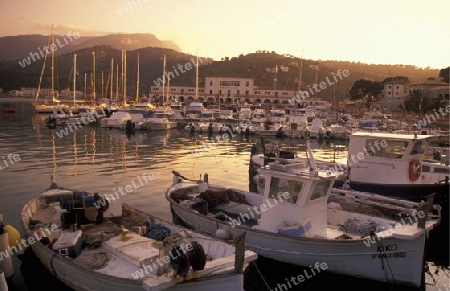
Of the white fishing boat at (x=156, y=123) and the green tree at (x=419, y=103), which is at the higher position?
the green tree at (x=419, y=103)

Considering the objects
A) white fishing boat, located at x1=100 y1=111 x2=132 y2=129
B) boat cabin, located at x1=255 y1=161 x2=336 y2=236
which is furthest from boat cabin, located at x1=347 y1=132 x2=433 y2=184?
white fishing boat, located at x1=100 y1=111 x2=132 y2=129

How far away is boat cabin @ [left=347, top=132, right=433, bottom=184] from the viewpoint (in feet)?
61.7

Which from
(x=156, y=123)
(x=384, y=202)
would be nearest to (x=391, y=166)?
(x=384, y=202)

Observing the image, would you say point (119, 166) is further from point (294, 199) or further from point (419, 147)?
point (419, 147)

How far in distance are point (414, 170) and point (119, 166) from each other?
2043 centimetres

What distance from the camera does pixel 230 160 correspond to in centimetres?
3538

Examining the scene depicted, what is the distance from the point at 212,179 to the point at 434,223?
53.7ft

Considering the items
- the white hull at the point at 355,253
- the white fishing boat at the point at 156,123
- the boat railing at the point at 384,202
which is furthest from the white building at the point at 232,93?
the white hull at the point at 355,253

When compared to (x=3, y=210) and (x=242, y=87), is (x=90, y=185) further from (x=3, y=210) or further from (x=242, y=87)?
(x=242, y=87)

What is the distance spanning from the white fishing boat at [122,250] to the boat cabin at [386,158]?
11309 millimetres

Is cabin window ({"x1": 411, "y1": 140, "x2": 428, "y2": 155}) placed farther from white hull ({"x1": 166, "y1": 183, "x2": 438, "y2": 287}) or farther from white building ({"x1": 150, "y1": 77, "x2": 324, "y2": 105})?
white building ({"x1": 150, "y1": 77, "x2": 324, "y2": 105})

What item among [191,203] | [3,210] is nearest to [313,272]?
[191,203]

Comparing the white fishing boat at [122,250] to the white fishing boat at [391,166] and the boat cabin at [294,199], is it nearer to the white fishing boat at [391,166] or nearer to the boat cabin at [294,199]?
the boat cabin at [294,199]

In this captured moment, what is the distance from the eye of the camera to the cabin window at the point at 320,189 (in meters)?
12.8
